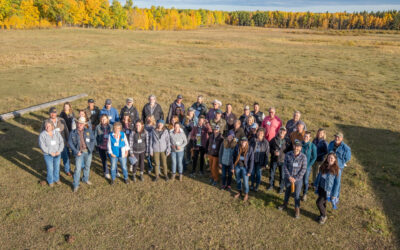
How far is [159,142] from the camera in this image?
28.5 feet

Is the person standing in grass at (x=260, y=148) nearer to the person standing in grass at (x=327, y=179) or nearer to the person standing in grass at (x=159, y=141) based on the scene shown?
the person standing in grass at (x=327, y=179)

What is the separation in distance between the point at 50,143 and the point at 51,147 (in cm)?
13

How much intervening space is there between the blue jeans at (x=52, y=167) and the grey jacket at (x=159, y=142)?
2.93m

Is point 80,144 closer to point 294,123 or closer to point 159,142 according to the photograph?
point 159,142

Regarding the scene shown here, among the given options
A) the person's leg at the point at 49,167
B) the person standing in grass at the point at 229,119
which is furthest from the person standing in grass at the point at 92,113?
the person standing in grass at the point at 229,119

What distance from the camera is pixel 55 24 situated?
79688mm

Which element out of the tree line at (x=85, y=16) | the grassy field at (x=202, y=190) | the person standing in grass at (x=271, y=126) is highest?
the tree line at (x=85, y=16)

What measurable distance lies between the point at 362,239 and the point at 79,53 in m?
41.2

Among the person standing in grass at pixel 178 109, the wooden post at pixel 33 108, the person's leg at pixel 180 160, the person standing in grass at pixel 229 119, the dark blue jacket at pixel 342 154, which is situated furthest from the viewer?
the wooden post at pixel 33 108

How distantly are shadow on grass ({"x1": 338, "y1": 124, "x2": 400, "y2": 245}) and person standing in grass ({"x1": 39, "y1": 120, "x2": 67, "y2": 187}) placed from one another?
31.9 feet

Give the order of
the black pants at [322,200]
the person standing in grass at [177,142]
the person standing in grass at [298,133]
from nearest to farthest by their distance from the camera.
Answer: the black pants at [322,200], the person standing in grass at [298,133], the person standing in grass at [177,142]

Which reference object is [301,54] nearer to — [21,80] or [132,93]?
[132,93]

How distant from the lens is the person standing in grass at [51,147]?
26.1ft

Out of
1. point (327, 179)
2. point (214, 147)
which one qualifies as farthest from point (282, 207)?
point (214, 147)
